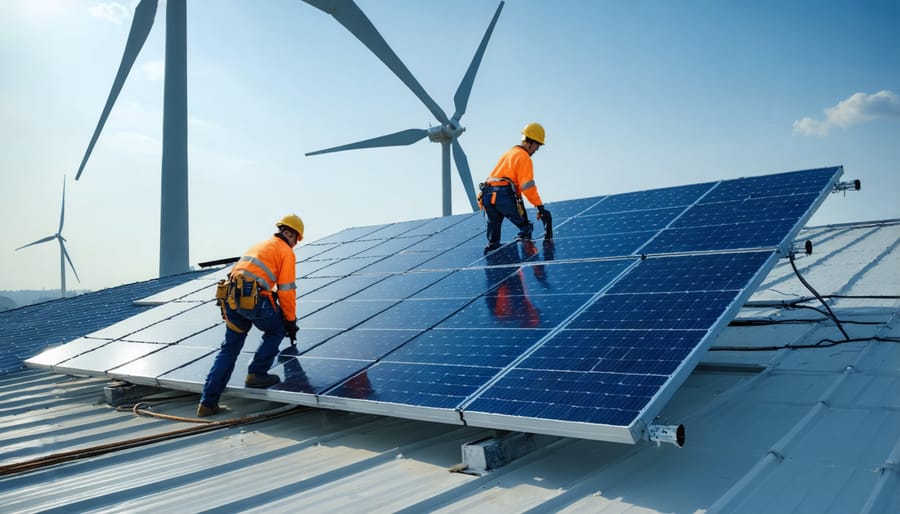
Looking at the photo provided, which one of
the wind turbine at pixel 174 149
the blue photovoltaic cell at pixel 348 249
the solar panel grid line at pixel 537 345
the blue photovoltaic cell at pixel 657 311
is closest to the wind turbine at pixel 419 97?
the wind turbine at pixel 174 149

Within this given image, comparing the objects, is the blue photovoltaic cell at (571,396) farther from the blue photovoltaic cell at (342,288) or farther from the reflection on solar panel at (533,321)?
the blue photovoltaic cell at (342,288)

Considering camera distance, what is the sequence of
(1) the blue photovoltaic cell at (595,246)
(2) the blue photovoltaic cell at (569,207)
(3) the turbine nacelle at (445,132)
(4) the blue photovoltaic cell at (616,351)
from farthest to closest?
A: (3) the turbine nacelle at (445,132) < (2) the blue photovoltaic cell at (569,207) < (1) the blue photovoltaic cell at (595,246) < (4) the blue photovoltaic cell at (616,351)

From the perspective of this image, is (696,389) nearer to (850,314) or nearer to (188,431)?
(850,314)

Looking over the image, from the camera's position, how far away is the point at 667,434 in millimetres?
5078

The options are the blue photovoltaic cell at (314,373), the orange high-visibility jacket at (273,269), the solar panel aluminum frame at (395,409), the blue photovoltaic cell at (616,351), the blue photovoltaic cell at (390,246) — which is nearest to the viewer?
the blue photovoltaic cell at (616,351)

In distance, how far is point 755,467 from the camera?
5.39 m

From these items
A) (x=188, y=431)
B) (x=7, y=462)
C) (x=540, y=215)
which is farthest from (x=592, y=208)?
(x=7, y=462)

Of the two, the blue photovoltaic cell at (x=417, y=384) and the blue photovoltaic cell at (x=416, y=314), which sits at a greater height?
the blue photovoltaic cell at (x=416, y=314)

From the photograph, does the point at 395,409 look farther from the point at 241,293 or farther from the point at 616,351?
the point at 241,293

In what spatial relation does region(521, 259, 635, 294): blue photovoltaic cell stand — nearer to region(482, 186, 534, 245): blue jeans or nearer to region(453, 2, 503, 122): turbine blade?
region(482, 186, 534, 245): blue jeans

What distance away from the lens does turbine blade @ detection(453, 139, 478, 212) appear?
33594 millimetres

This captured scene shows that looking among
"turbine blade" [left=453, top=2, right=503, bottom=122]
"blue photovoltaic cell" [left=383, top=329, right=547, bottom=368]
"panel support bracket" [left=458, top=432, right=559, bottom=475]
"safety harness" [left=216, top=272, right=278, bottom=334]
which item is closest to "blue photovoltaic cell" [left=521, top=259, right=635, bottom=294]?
"blue photovoltaic cell" [left=383, top=329, right=547, bottom=368]

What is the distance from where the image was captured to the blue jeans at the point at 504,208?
12305mm

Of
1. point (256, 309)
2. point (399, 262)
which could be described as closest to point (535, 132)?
point (399, 262)
